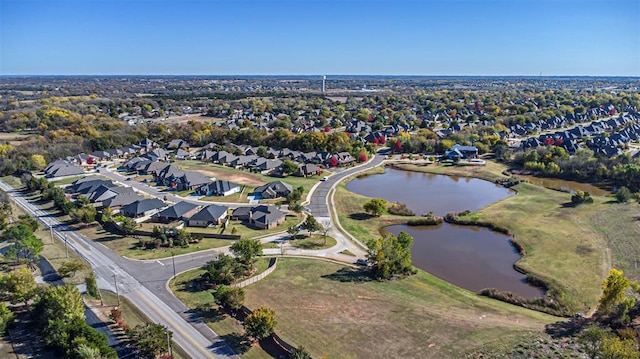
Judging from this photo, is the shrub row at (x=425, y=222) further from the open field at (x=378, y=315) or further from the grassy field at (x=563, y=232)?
the open field at (x=378, y=315)

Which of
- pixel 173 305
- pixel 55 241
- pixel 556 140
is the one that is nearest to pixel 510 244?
pixel 173 305

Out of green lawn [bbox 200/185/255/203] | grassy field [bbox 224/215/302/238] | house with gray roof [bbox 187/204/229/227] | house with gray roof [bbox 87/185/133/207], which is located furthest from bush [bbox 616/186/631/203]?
house with gray roof [bbox 87/185/133/207]

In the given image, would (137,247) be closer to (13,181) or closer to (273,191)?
(273,191)

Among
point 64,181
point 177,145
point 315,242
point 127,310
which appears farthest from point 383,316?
point 177,145

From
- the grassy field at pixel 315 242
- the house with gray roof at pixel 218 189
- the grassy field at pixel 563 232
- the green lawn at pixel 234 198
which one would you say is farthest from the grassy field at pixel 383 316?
the house with gray roof at pixel 218 189

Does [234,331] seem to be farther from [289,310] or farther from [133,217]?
[133,217]
